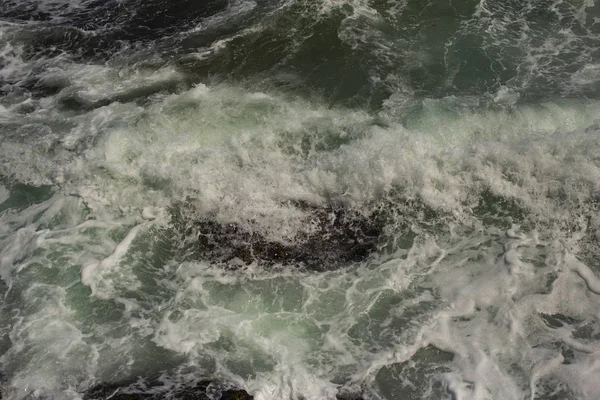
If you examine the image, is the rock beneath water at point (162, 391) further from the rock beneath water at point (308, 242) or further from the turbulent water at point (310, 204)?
the rock beneath water at point (308, 242)

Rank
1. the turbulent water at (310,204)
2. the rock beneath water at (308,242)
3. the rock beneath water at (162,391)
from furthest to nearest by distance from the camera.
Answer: the rock beneath water at (308,242) → the turbulent water at (310,204) → the rock beneath water at (162,391)

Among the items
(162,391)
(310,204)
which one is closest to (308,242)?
(310,204)

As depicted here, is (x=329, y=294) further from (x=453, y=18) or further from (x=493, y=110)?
(x=453, y=18)

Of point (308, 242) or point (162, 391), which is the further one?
point (308, 242)

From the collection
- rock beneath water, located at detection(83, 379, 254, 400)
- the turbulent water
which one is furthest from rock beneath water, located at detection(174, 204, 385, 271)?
rock beneath water, located at detection(83, 379, 254, 400)

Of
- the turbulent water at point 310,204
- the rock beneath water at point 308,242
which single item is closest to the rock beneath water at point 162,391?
the turbulent water at point 310,204

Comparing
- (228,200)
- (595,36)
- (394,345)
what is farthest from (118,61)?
(595,36)

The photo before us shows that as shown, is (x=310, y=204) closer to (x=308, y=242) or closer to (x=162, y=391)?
(x=308, y=242)
